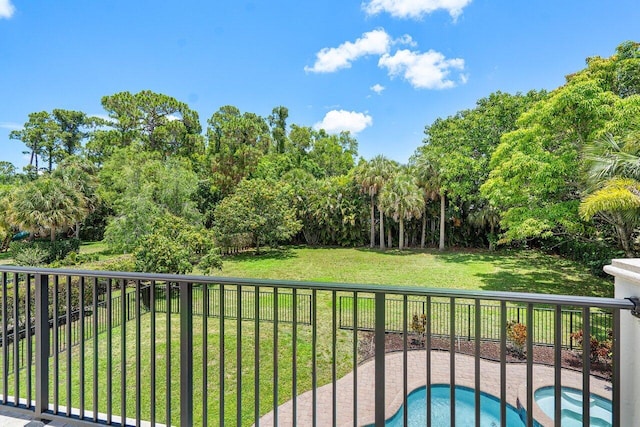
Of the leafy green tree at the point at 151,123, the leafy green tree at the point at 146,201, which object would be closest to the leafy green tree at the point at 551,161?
the leafy green tree at the point at 146,201

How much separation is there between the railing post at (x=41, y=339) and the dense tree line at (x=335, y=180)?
7695 mm

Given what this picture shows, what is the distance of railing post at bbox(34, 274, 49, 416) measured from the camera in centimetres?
178

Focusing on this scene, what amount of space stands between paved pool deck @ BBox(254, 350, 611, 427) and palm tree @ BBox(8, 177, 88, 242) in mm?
14911

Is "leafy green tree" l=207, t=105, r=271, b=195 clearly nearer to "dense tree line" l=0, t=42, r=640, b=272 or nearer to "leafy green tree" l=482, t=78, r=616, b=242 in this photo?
"dense tree line" l=0, t=42, r=640, b=272

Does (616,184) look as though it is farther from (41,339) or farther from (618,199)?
(41,339)

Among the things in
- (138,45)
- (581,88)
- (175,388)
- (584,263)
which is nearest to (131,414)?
(175,388)

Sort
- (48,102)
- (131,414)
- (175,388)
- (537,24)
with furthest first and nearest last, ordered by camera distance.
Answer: (48,102) → (537,24) → (175,388) → (131,414)

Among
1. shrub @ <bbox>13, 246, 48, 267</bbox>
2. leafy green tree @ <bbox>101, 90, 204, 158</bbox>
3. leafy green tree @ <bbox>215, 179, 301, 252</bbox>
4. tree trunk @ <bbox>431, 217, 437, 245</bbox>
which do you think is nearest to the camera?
shrub @ <bbox>13, 246, 48, 267</bbox>

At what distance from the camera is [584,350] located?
4.16ft

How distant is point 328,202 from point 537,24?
12863 mm

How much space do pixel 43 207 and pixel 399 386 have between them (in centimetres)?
1627

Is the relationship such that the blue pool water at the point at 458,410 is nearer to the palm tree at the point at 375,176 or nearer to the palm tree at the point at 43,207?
the palm tree at the point at 375,176

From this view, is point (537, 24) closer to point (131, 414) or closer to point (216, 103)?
point (131, 414)

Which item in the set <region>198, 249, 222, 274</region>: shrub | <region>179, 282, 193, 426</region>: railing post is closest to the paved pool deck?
<region>179, 282, 193, 426</region>: railing post
